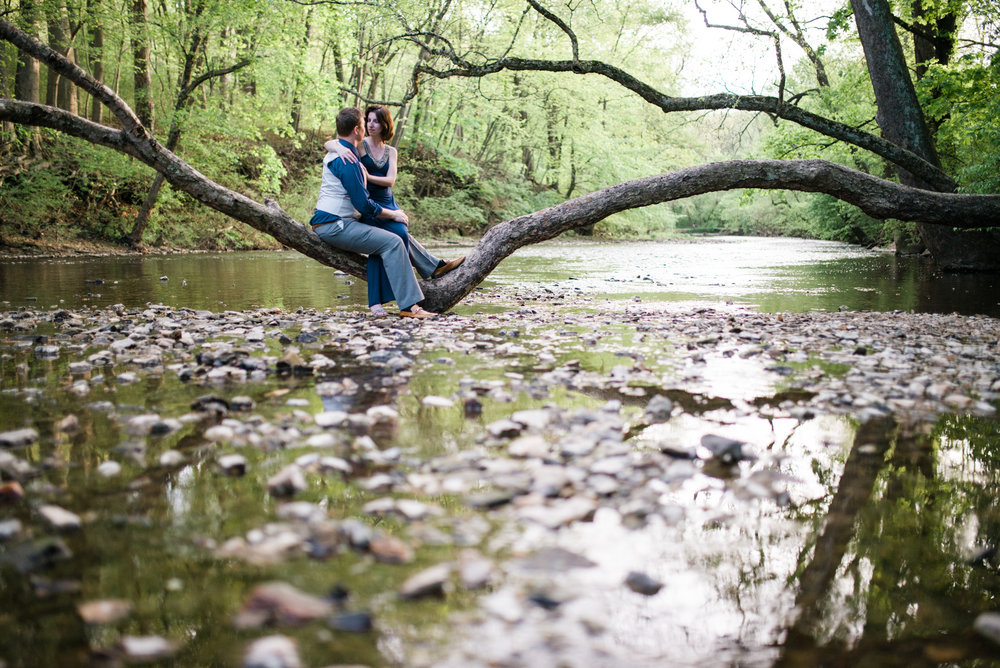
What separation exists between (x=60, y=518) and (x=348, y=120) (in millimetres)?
6104

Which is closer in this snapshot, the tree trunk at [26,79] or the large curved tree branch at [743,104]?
the large curved tree branch at [743,104]

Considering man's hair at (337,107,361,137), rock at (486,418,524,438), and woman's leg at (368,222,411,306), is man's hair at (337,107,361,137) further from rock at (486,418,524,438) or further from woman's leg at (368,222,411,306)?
rock at (486,418,524,438)

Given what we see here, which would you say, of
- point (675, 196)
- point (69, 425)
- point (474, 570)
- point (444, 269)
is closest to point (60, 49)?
point (444, 269)

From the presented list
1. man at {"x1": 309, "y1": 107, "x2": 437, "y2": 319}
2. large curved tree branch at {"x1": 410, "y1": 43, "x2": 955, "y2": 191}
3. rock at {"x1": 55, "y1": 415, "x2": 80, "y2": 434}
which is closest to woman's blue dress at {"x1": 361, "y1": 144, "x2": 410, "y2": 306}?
man at {"x1": 309, "y1": 107, "x2": 437, "y2": 319}

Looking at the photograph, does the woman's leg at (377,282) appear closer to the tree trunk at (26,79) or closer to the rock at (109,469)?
the rock at (109,469)

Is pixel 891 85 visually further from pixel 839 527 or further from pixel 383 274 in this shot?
pixel 839 527

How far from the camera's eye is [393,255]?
7840 millimetres

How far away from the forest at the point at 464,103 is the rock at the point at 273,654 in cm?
1009

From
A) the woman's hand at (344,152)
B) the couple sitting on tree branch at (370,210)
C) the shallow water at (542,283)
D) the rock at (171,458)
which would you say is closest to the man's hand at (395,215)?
the couple sitting on tree branch at (370,210)

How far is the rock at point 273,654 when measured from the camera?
1.58 metres

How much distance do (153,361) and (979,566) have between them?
5.09 m

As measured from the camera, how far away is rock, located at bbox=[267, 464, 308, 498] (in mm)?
2540

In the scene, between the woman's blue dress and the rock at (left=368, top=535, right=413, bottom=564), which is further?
the woman's blue dress

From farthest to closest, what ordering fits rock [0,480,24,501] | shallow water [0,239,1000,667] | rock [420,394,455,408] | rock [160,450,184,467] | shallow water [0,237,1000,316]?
1. shallow water [0,237,1000,316]
2. rock [420,394,455,408]
3. rock [160,450,184,467]
4. rock [0,480,24,501]
5. shallow water [0,239,1000,667]
